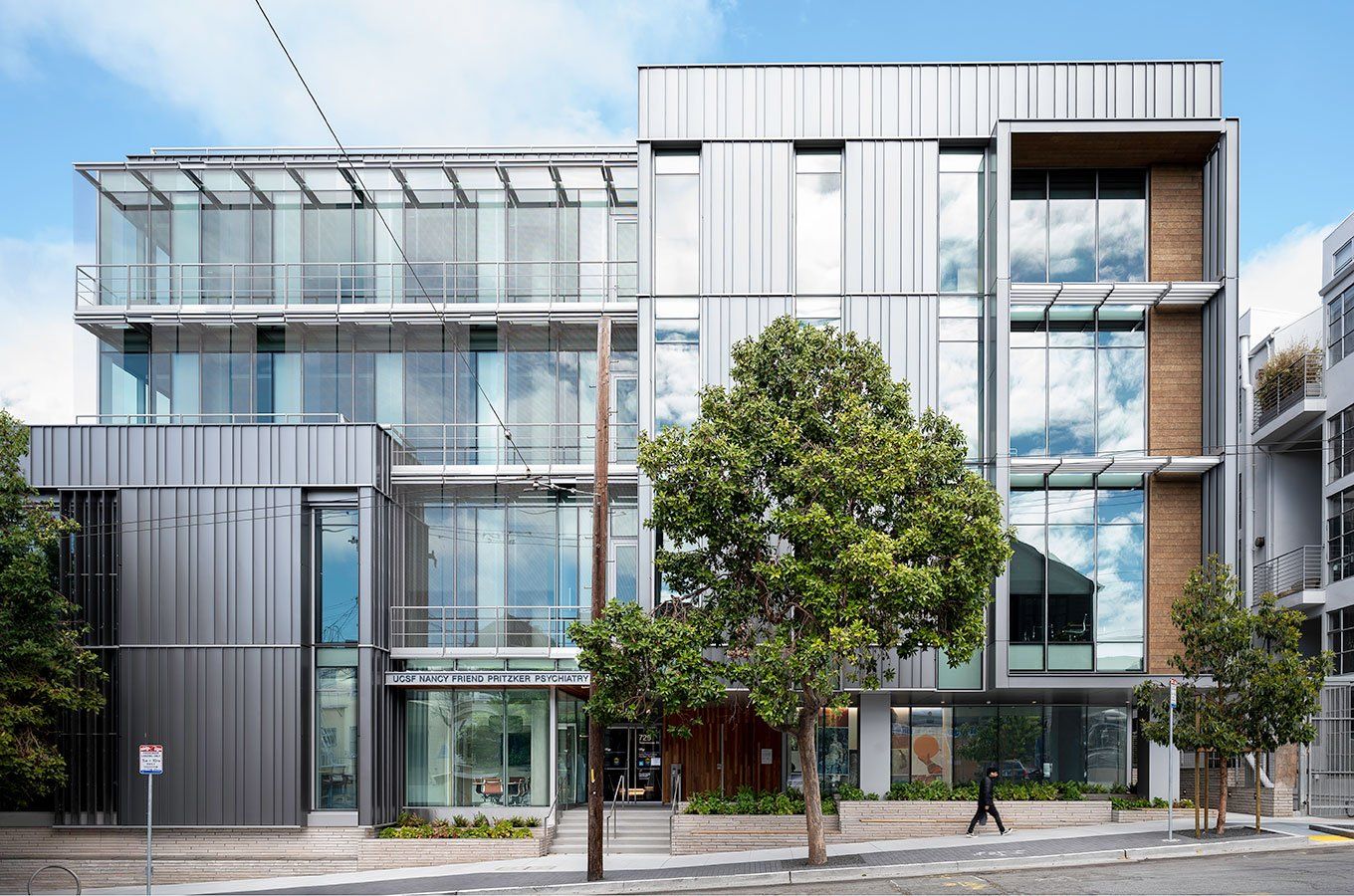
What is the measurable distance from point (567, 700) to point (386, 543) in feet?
19.3

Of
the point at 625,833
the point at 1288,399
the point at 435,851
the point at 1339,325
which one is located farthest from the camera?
the point at 1288,399

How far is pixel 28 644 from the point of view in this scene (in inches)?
936

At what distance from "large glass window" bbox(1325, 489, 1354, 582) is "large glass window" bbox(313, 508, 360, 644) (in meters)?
24.1

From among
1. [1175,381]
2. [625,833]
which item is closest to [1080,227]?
[1175,381]

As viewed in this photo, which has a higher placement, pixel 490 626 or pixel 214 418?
pixel 214 418

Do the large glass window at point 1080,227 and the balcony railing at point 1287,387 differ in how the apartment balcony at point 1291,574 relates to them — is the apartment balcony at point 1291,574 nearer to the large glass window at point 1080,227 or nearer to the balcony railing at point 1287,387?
the balcony railing at point 1287,387

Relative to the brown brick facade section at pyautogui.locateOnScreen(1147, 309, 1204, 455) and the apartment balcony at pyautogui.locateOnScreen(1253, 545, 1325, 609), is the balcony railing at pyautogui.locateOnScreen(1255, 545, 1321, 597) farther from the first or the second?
the brown brick facade section at pyautogui.locateOnScreen(1147, 309, 1204, 455)

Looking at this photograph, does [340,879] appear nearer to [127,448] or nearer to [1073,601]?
[127,448]

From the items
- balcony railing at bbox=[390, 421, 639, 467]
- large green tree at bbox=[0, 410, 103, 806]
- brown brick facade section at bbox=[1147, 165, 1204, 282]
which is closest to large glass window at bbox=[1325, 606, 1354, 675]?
brown brick facade section at bbox=[1147, 165, 1204, 282]

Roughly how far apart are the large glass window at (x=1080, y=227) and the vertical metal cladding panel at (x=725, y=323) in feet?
19.7

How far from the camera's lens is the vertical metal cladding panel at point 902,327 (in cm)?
2919

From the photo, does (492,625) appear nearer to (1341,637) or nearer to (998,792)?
(998,792)

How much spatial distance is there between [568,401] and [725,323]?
490 cm

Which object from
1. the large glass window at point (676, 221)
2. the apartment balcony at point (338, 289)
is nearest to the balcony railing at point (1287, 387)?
the large glass window at point (676, 221)
